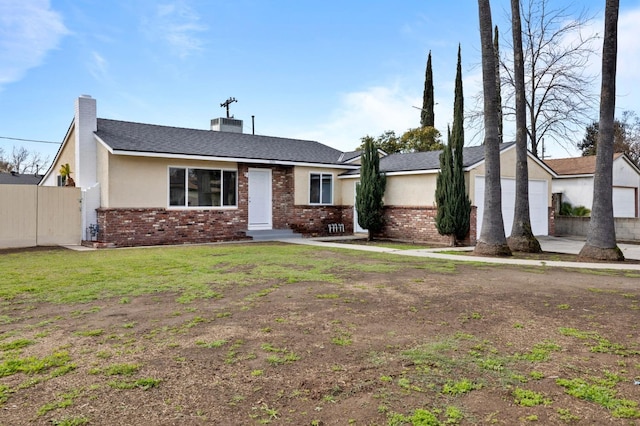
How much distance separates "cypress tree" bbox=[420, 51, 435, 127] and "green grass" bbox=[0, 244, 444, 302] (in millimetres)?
22851

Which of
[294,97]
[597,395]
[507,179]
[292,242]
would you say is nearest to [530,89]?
[507,179]

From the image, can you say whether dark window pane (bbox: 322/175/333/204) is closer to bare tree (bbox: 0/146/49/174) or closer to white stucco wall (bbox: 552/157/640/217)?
white stucco wall (bbox: 552/157/640/217)

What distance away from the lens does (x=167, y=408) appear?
10.6 feet

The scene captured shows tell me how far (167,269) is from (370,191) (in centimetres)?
959

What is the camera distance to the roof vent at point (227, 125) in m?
22.3

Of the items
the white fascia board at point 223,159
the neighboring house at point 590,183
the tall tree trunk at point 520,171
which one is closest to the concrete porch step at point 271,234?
the white fascia board at point 223,159

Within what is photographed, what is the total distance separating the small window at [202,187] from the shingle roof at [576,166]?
16740 mm

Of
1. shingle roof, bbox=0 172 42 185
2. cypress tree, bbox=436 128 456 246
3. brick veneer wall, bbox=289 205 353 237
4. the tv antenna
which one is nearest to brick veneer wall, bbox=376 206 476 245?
cypress tree, bbox=436 128 456 246

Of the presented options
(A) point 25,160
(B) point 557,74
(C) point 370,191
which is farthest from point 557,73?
(A) point 25,160

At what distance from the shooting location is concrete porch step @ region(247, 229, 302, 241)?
58.2ft

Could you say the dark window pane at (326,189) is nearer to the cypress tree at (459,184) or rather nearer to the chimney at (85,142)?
the cypress tree at (459,184)

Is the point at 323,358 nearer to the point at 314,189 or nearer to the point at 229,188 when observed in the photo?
the point at 229,188

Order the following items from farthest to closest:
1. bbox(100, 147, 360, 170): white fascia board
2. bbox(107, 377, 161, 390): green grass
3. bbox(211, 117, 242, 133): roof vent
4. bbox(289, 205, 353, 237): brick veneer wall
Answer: bbox(211, 117, 242, 133): roof vent, bbox(289, 205, 353, 237): brick veneer wall, bbox(100, 147, 360, 170): white fascia board, bbox(107, 377, 161, 390): green grass

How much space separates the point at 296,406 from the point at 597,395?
2.23 metres
